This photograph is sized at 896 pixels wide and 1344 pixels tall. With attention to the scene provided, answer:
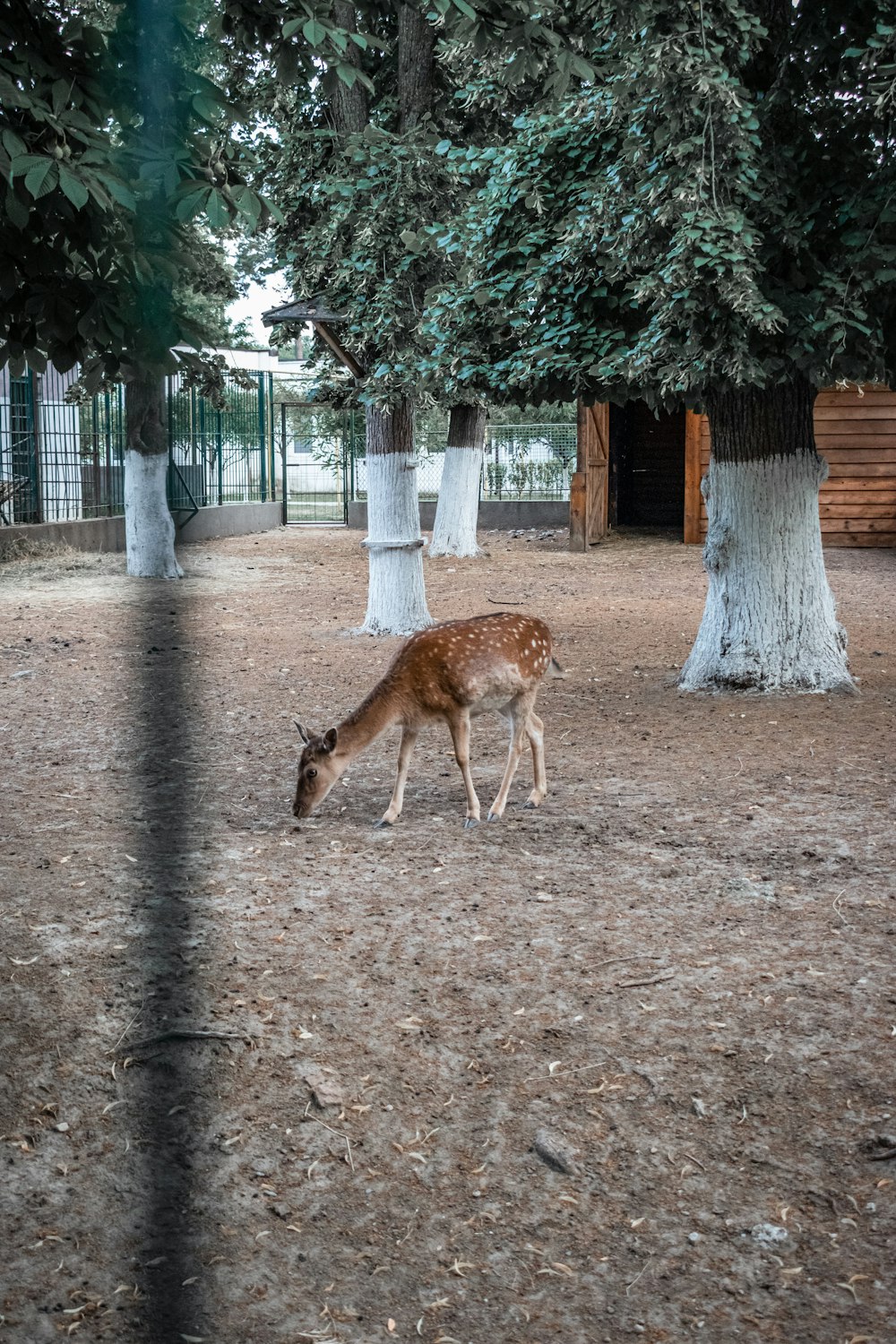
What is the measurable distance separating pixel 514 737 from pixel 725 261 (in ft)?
8.21

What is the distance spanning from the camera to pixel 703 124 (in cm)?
689

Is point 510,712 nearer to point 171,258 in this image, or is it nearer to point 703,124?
point 703,124

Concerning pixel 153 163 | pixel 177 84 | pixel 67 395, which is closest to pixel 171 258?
pixel 153 163

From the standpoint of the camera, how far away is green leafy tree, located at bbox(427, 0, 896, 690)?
683cm

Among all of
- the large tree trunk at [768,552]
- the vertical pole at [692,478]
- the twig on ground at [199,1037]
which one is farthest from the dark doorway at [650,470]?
the twig on ground at [199,1037]

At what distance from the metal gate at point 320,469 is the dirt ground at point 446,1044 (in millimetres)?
19421

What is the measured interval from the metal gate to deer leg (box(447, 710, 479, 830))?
2005 centimetres

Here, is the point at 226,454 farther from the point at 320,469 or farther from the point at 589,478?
the point at 589,478

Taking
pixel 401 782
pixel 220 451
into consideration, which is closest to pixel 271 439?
pixel 220 451

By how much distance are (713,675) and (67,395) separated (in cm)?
976

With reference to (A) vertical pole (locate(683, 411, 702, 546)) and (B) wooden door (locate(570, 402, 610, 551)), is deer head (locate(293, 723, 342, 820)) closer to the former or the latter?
(A) vertical pole (locate(683, 411, 702, 546))

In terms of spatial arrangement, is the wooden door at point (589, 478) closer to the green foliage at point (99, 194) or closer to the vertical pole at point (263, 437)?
the vertical pole at point (263, 437)

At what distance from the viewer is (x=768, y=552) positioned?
27.8ft

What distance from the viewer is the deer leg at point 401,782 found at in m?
6.07
